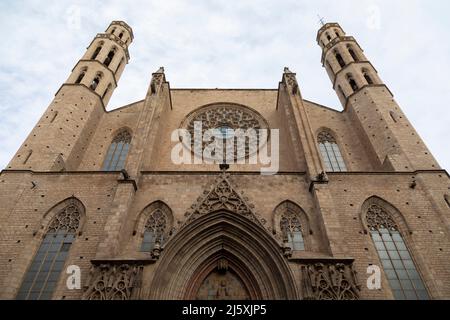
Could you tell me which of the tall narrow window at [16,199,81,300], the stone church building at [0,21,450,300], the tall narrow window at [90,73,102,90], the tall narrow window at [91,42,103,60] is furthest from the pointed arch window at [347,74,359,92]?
the tall narrow window at [91,42,103,60]

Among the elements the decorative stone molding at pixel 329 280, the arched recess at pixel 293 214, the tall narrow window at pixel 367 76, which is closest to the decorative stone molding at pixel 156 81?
the arched recess at pixel 293 214

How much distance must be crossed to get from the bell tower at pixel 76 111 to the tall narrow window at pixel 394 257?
12.7 m

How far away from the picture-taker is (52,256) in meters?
9.44

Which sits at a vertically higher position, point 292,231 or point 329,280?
point 292,231

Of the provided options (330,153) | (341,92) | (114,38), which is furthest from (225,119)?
(114,38)

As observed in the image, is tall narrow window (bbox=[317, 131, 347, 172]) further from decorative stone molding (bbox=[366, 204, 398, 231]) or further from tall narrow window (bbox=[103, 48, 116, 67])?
tall narrow window (bbox=[103, 48, 116, 67])

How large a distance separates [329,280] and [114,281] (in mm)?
5852

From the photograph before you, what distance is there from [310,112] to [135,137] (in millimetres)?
10049

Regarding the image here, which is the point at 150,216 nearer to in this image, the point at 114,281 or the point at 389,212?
the point at 114,281

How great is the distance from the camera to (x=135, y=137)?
40.0 feet

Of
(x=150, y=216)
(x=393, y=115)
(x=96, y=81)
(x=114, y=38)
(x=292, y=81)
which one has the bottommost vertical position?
(x=150, y=216)

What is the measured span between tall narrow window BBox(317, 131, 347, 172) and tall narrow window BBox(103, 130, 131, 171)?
10.1 m

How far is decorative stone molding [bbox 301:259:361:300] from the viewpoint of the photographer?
7539 millimetres
